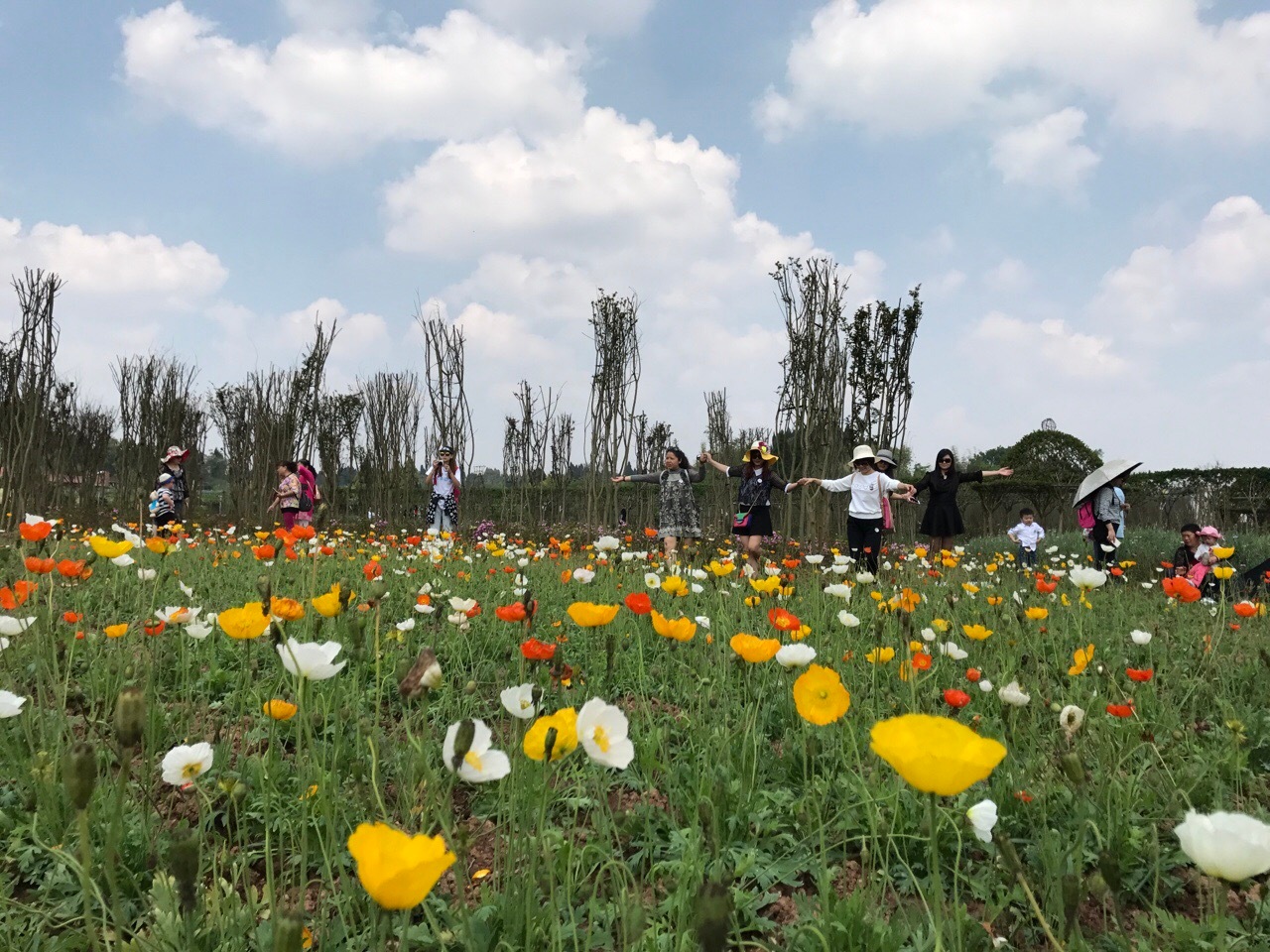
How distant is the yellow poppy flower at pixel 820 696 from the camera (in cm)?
125

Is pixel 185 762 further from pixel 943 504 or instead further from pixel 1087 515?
pixel 1087 515

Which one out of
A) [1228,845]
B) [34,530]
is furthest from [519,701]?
[34,530]

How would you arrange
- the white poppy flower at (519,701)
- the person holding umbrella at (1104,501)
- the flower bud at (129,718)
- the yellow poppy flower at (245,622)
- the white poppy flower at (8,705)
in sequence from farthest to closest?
the person holding umbrella at (1104,501) → the yellow poppy flower at (245,622) → the white poppy flower at (8,705) → the white poppy flower at (519,701) → the flower bud at (129,718)

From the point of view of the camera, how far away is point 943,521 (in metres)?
7.87

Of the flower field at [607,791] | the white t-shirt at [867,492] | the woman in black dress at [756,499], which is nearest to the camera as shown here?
the flower field at [607,791]

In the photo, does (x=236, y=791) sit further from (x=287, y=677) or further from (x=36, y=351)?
(x=36, y=351)

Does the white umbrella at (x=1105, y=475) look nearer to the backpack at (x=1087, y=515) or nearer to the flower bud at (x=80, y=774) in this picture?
the backpack at (x=1087, y=515)

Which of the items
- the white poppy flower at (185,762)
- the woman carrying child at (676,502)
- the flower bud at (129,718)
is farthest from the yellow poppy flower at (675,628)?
the woman carrying child at (676,502)

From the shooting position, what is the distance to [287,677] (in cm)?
259

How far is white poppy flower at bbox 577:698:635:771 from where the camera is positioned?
105cm

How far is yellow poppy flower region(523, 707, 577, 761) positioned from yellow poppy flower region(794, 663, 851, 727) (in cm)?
38

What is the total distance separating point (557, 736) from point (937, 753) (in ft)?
1.75

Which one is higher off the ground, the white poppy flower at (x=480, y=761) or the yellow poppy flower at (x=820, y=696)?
the yellow poppy flower at (x=820, y=696)

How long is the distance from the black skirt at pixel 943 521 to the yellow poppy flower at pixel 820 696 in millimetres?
7083
